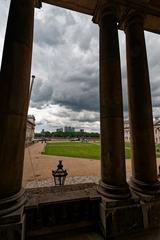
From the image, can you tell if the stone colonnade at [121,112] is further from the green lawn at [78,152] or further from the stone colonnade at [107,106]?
the green lawn at [78,152]

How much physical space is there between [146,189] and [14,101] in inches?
233

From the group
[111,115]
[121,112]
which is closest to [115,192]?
[111,115]

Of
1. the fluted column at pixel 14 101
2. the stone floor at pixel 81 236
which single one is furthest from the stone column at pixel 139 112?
the fluted column at pixel 14 101

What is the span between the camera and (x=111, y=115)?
595cm

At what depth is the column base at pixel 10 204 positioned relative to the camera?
13.7ft

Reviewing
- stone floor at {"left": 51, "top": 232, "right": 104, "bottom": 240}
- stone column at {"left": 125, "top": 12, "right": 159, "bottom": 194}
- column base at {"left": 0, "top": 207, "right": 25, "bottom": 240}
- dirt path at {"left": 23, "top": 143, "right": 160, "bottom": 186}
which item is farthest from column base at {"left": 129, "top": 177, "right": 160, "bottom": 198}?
dirt path at {"left": 23, "top": 143, "right": 160, "bottom": 186}

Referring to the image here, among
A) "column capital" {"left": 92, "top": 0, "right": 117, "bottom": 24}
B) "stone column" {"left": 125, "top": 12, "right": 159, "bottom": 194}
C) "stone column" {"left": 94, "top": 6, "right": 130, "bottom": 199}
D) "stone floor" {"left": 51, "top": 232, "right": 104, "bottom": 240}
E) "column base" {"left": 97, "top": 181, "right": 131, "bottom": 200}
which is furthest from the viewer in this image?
"column capital" {"left": 92, "top": 0, "right": 117, "bottom": 24}

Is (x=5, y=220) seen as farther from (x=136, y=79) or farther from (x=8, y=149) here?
(x=136, y=79)

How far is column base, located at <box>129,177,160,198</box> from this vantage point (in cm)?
575

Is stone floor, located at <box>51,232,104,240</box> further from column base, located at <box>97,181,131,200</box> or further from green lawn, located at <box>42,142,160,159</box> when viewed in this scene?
green lawn, located at <box>42,142,160,159</box>

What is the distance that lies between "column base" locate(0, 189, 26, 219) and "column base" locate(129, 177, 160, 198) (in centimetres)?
435

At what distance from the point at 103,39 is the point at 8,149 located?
6.01 meters

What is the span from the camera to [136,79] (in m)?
6.96

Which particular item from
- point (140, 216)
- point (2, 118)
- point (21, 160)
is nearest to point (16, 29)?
point (2, 118)
